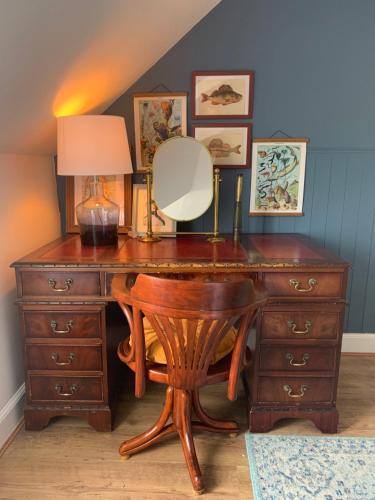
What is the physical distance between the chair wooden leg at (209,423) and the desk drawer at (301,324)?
1.38 feet

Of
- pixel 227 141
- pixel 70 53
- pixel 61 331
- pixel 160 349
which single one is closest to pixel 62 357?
pixel 61 331

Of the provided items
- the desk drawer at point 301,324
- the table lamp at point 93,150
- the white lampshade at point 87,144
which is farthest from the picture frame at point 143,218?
the desk drawer at point 301,324

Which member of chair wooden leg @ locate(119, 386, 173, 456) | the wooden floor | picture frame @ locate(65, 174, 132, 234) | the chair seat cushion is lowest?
the wooden floor

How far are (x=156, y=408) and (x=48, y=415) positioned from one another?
52 centimetres

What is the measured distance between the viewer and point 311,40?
2.11m

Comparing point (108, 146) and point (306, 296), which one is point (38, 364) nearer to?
point (108, 146)

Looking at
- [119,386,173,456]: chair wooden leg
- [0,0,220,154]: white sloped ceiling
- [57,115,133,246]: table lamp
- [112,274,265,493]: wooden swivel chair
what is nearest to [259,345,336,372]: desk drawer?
[112,274,265,493]: wooden swivel chair

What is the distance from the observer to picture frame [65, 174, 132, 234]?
7.33ft

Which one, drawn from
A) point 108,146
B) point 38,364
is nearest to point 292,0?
point 108,146

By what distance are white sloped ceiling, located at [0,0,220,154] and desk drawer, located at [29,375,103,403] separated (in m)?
1.07

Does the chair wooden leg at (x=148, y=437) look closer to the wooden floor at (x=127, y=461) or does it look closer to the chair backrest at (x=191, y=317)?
the wooden floor at (x=127, y=461)

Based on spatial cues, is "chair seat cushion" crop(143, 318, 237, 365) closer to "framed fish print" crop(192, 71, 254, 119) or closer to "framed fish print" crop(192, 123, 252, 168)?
"framed fish print" crop(192, 123, 252, 168)

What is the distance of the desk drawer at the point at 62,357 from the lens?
67.8 inches

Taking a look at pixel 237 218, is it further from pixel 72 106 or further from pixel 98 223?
pixel 72 106
